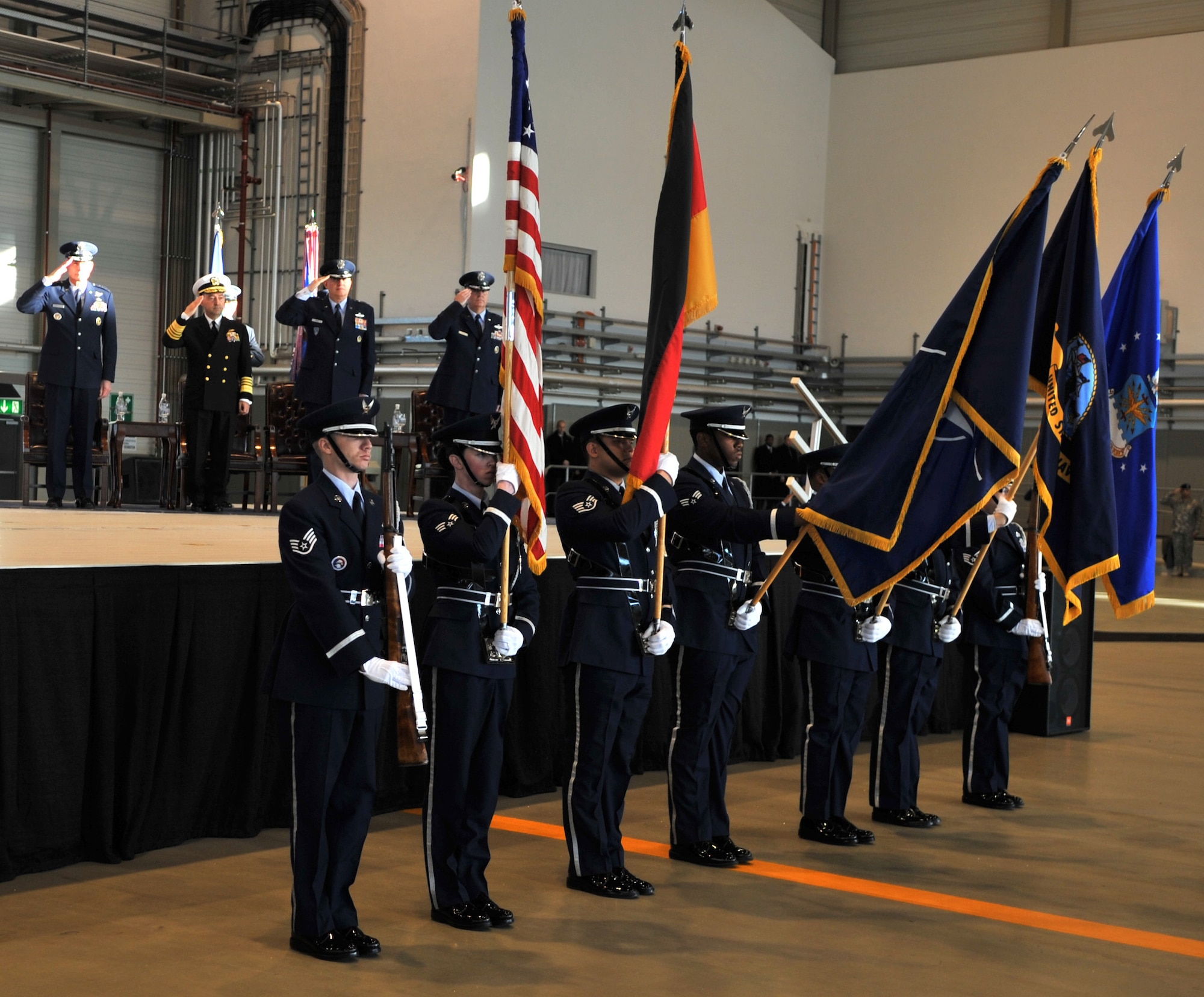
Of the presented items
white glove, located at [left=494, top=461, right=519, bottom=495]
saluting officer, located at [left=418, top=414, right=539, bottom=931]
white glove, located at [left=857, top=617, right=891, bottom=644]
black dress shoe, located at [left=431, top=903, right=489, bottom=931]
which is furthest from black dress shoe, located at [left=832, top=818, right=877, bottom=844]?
white glove, located at [left=494, top=461, right=519, bottom=495]

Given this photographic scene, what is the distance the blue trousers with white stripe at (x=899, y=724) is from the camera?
5812 mm

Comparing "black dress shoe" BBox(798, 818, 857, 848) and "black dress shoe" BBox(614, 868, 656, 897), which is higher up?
"black dress shoe" BBox(614, 868, 656, 897)

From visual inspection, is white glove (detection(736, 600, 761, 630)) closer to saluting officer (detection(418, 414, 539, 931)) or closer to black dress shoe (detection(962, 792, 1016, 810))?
saluting officer (detection(418, 414, 539, 931))

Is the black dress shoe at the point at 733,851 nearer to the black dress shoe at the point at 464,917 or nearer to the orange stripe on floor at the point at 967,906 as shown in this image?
the orange stripe on floor at the point at 967,906

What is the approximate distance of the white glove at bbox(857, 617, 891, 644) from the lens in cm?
549

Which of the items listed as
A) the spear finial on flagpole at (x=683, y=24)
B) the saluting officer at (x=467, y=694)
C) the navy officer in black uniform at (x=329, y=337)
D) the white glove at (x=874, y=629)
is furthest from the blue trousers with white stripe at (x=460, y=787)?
the navy officer in black uniform at (x=329, y=337)

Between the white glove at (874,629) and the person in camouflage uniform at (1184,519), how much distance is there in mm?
14471

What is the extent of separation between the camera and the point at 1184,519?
18531 mm

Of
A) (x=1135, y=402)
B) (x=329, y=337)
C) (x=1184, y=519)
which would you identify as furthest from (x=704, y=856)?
(x=1184, y=519)

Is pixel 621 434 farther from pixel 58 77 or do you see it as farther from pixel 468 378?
pixel 58 77

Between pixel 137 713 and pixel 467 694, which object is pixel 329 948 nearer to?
pixel 467 694

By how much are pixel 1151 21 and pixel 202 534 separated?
57.1 feet

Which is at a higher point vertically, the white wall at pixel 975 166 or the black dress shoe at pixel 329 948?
the white wall at pixel 975 166

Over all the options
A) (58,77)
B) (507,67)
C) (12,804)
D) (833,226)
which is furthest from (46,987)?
(833,226)
